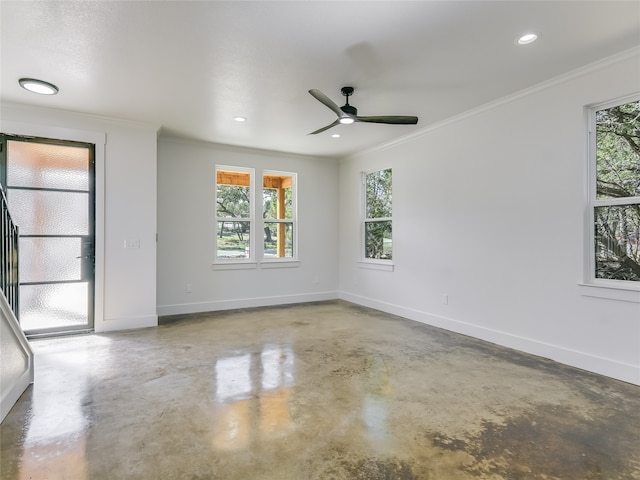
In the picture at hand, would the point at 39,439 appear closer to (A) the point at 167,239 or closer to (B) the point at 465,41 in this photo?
(A) the point at 167,239

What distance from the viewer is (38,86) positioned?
3.41 meters

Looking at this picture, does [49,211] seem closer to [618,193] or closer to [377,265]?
[377,265]

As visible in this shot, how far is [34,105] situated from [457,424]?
208 inches

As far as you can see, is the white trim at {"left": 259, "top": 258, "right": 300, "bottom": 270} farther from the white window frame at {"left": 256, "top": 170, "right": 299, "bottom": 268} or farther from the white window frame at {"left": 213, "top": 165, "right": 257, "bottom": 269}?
the white window frame at {"left": 213, "top": 165, "right": 257, "bottom": 269}

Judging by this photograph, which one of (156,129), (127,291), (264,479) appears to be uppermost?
(156,129)

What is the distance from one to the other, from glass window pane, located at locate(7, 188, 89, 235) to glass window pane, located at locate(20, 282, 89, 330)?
2.22ft

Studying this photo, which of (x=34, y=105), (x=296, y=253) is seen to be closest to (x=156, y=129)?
(x=34, y=105)

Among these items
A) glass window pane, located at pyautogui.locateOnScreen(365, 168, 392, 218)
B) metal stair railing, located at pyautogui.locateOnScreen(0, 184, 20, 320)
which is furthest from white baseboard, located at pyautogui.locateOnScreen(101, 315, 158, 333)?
glass window pane, located at pyautogui.locateOnScreen(365, 168, 392, 218)

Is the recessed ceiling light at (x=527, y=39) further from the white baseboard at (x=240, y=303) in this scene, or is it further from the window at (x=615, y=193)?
the white baseboard at (x=240, y=303)

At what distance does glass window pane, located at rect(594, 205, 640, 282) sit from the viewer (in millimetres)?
2975

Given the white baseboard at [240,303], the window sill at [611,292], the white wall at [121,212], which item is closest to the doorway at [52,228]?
the white wall at [121,212]

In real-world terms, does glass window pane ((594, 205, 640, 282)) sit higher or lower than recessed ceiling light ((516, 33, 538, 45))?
lower

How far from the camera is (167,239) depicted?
209 inches

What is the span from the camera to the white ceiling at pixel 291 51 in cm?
231
